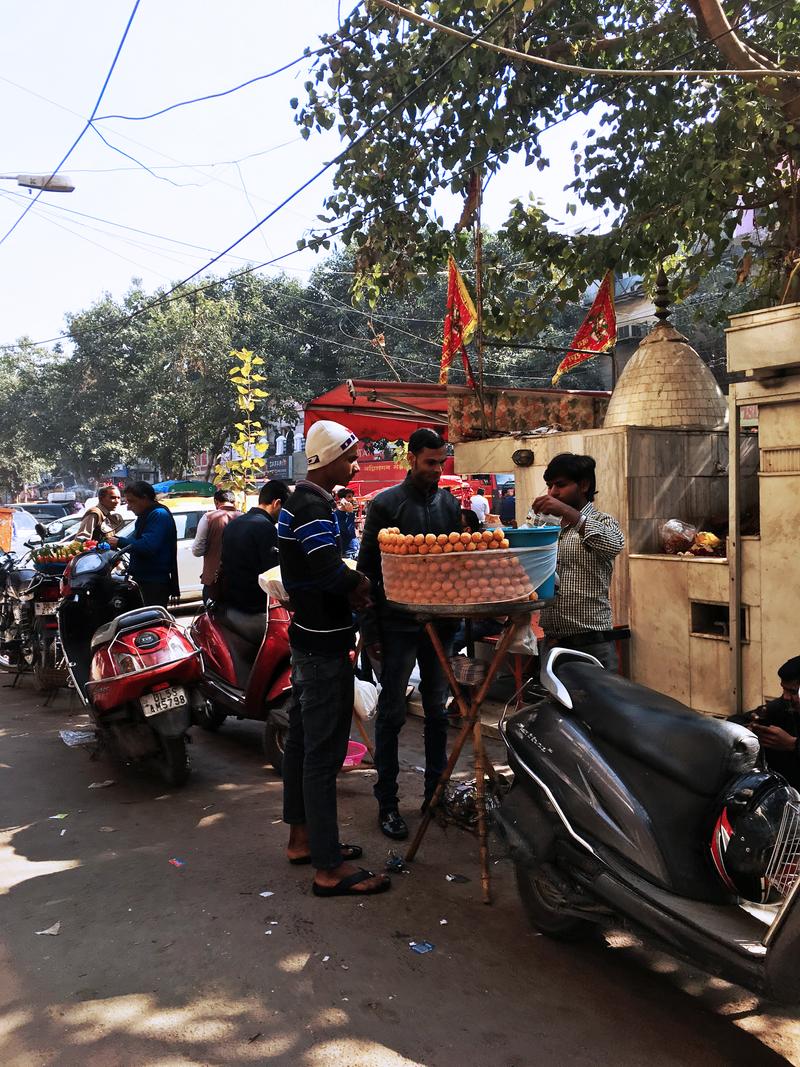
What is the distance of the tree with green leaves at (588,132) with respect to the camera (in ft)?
21.9

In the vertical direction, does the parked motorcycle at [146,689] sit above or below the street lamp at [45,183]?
below

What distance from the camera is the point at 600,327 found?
7.55 meters

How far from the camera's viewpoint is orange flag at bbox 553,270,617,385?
7.43m

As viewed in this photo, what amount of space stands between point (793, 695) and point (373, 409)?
6.12 m

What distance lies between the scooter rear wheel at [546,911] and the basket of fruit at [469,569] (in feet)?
3.23

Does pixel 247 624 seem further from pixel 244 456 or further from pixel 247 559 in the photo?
pixel 244 456

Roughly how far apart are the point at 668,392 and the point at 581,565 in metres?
3.07

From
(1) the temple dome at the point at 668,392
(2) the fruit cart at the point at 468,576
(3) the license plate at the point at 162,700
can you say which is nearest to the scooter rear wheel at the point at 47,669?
(3) the license plate at the point at 162,700

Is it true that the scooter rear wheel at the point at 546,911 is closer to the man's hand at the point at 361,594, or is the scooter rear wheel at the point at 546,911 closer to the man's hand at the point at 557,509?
the man's hand at the point at 361,594

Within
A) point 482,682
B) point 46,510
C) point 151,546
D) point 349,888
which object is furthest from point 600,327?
point 46,510

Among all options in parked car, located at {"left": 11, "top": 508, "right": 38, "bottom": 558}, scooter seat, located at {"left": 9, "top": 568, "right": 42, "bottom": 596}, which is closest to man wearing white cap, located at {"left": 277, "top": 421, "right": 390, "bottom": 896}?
scooter seat, located at {"left": 9, "top": 568, "right": 42, "bottom": 596}

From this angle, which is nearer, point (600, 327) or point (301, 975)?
point (301, 975)

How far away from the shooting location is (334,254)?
94.7ft

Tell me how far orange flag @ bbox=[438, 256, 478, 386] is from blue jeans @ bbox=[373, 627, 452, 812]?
3674 mm
